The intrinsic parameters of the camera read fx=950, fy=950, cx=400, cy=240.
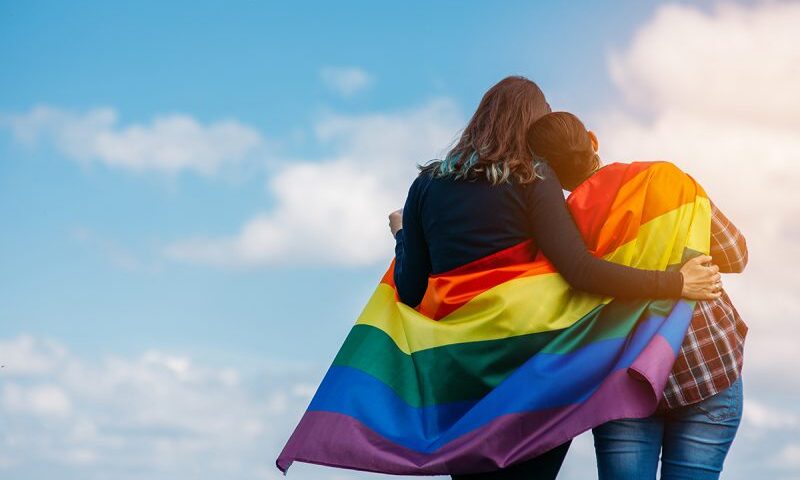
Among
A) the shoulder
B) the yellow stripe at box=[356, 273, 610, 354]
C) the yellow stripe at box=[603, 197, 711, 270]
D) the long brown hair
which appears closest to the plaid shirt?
the yellow stripe at box=[603, 197, 711, 270]

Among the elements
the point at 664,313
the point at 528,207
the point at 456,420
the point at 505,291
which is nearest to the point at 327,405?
the point at 456,420

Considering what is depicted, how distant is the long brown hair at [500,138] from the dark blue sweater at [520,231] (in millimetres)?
46

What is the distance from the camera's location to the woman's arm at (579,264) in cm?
356

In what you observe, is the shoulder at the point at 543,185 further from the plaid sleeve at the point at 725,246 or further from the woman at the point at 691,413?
the plaid sleeve at the point at 725,246

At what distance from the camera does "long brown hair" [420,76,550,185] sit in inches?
142

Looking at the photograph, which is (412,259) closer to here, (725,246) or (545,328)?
(545,328)

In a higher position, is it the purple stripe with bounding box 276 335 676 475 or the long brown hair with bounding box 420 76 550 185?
the long brown hair with bounding box 420 76 550 185

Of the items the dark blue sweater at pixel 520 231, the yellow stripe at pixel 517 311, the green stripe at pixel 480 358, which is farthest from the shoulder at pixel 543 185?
the green stripe at pixel 480 358

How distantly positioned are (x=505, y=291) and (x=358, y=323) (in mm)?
706

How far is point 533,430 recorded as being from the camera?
3494 mm

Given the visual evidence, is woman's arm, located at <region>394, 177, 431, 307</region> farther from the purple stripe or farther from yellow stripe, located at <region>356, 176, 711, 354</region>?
the purple stripe

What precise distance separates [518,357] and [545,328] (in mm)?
151

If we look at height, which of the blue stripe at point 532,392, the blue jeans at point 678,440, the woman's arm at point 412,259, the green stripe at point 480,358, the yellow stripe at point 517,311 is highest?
the woman's arm at point 412,259

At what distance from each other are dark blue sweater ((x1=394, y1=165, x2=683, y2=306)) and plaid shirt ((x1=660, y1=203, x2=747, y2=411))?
6.1 inches
